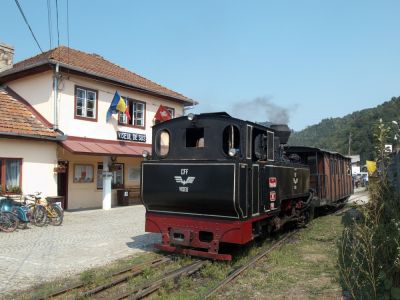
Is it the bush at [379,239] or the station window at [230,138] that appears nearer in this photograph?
the bush at [379,239]

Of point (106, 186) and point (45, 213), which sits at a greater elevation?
point (106, 186)

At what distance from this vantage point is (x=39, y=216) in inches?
498

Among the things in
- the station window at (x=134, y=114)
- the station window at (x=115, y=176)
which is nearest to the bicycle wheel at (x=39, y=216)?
the station window at (x=115, y=176)

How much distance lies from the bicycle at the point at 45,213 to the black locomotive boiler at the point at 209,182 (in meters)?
5.54

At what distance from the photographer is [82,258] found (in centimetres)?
841

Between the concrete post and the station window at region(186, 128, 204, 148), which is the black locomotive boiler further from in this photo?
the concrete post

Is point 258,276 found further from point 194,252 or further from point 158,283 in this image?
point 158,283

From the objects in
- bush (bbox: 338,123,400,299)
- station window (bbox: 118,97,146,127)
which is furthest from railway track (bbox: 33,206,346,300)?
station window (bbox: 118,97,146,127)

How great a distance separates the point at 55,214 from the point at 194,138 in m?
6.77

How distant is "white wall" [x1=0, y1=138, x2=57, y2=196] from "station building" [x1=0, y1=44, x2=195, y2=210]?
34 mm

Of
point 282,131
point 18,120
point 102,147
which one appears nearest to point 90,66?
point 102,147

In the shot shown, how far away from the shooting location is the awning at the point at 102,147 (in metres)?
15.5

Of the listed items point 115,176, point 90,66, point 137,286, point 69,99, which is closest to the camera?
point 137,286

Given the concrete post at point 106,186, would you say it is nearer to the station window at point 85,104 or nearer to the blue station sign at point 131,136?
the blue station sign at point 131,136
